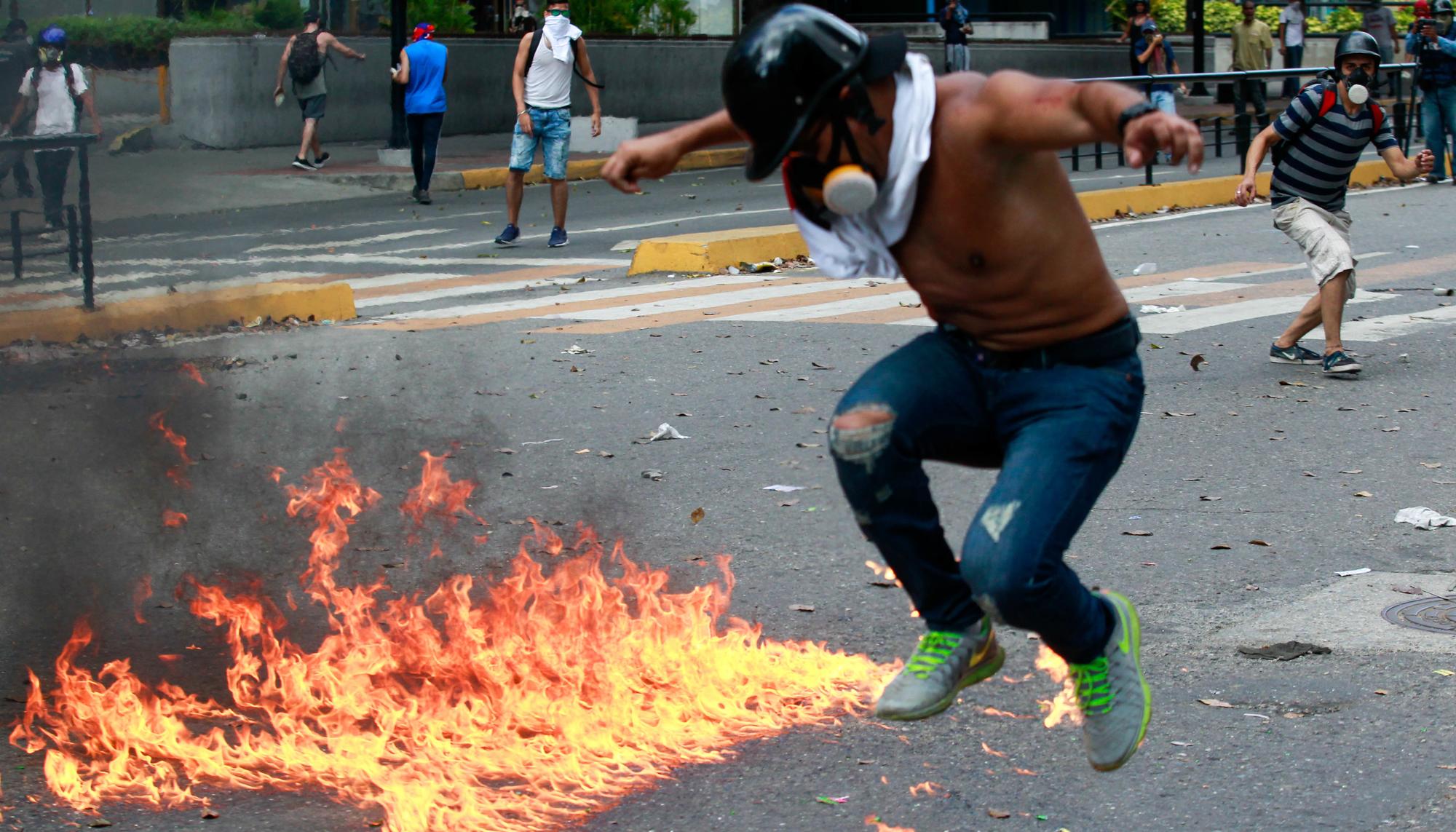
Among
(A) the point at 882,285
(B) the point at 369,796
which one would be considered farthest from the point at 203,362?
(B) the point at 369,796

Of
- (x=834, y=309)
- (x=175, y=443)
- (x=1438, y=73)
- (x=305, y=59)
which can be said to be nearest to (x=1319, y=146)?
(x=834, y=309)

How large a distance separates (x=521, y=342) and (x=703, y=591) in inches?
183

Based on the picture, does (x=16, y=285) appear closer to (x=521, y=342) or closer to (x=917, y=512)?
(x=521, y=342)

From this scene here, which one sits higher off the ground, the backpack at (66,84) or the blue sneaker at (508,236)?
the backpack at (66,84)

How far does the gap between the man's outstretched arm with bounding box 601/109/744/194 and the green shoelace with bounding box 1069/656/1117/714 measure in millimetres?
1265

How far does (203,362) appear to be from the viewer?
910 cm

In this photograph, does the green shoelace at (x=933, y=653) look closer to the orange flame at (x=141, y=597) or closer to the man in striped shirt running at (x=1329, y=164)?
the orange flame at (x=141, y=597)

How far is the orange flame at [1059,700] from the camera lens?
4152mm

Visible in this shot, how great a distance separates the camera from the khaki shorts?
27.8ft

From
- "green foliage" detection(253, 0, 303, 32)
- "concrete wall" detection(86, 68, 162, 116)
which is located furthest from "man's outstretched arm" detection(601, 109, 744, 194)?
"green foliage" detection(253, 0, 303, 32)

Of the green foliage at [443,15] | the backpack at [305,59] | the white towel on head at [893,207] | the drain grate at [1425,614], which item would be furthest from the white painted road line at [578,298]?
the green foliage at [443,15]

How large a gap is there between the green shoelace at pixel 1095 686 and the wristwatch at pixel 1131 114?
3.71ft

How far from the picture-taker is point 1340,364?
8.63m

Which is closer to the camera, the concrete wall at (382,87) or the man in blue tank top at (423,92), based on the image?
the man in blue tank top at (423,92)
